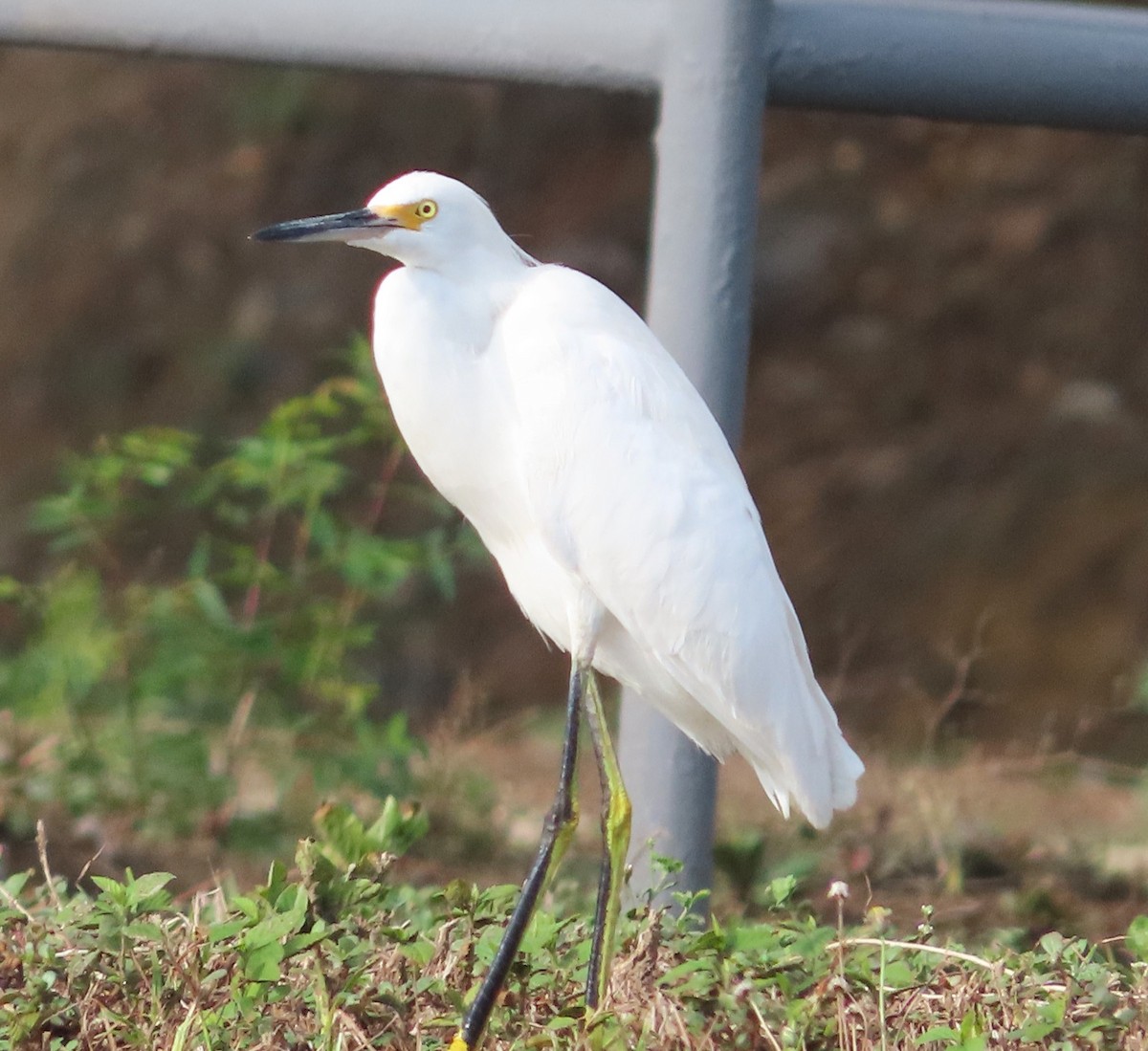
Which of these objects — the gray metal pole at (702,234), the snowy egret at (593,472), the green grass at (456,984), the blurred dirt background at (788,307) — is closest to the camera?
the green grass at (456,984)

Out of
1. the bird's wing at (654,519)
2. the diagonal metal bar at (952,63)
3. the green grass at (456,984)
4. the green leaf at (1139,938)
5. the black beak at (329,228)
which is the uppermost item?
the diagonal metal bar at (952,63)

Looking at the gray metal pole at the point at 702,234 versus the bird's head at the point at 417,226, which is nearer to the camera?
the bird's head at the point at 417,226

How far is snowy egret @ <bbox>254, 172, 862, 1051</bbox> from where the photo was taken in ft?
5.09

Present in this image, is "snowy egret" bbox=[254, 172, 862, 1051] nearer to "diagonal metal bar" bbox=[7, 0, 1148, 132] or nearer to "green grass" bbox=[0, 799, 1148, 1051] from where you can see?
"green grass" bbox=[0, 799, 1148, 1051]

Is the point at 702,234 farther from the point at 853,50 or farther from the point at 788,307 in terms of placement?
the point at 788,307

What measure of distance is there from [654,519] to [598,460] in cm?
8

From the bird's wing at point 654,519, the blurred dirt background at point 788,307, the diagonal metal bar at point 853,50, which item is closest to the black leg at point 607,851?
the bird's wing at point 654,519

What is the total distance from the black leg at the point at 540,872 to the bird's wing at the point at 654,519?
12cm

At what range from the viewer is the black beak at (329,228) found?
1.46m

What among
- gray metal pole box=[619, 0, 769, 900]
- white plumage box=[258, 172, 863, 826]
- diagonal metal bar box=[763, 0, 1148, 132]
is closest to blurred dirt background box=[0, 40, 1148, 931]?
gray metal pole box=[619, 0, 769, 900]

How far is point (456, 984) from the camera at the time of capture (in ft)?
5.14

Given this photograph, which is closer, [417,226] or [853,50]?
[417,226]

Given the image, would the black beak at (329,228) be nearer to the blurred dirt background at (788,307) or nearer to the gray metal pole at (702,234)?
the gray metal pole at (702,234)

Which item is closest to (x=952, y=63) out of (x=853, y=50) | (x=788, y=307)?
(x=853, y=50)
